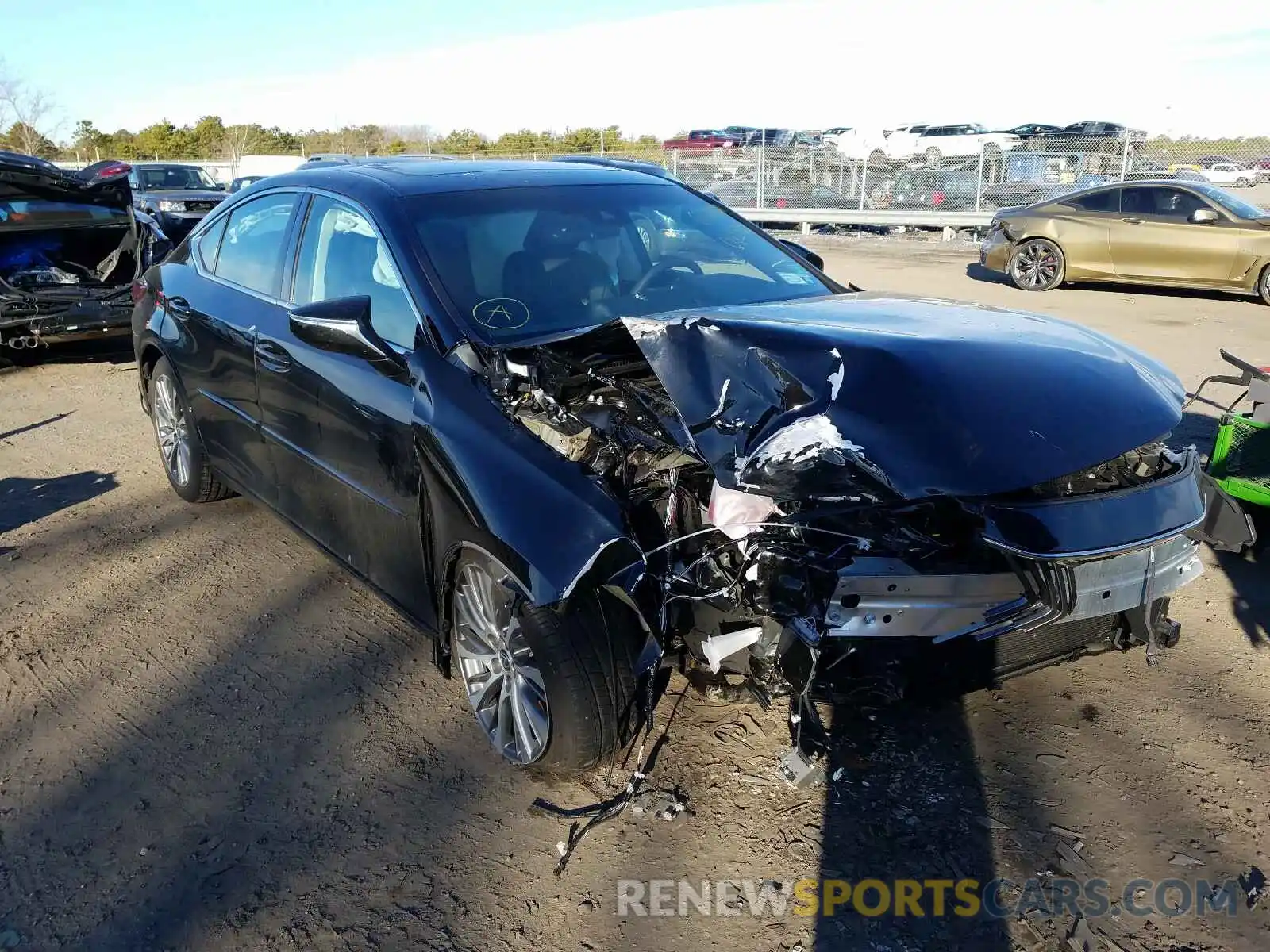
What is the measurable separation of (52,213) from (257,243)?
619 cm

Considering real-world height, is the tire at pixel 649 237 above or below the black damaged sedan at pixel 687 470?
above

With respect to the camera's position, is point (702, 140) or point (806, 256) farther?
point (702, 140)

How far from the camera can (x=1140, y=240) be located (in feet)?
40.9

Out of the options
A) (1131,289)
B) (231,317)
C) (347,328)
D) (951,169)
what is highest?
(951,169)

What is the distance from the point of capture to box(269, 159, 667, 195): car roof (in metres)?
3.81

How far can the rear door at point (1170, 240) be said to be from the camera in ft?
38.9

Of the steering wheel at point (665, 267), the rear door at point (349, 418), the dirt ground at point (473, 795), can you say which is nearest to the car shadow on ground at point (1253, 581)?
the dirt ground at point (473, 795)

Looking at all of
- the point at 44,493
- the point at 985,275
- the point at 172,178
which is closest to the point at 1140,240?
the point at 985,275

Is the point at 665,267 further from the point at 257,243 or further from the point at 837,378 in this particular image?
the point at 257,243

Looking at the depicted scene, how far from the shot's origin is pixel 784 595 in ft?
8.47

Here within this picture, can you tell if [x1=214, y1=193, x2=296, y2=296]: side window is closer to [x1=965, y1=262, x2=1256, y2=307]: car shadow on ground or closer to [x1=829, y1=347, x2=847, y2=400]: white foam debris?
[x1=829, y1=347, x2=847, y2=400]: white foam debris

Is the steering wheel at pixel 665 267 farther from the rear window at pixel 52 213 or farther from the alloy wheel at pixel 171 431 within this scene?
the rear window at pixel 52 213

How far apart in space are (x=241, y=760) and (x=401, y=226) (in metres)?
1.92

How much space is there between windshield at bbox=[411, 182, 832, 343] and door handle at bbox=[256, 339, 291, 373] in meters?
0.82
